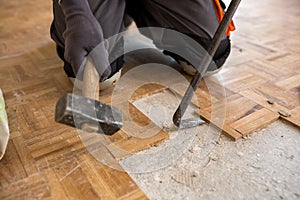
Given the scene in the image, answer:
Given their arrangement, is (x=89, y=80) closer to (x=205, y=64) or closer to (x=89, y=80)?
(x=89, y=80)

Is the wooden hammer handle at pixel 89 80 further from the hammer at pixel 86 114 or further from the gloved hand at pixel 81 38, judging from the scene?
the hammer at pixel 86 114

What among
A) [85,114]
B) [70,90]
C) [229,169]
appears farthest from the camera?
[70,90]

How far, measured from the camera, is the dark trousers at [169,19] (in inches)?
39.0

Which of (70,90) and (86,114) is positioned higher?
(86,114)

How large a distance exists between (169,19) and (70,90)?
406 mm

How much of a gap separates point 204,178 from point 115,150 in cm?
22

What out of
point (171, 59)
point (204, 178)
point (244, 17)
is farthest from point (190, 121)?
point (244, 17)

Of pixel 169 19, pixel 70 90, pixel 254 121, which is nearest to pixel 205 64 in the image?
pixel 254 121

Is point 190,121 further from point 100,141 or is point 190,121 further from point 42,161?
point 42,161

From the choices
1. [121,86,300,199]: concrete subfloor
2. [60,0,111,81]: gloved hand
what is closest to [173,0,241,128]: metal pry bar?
[121,86,300,199]: concrete subfloor

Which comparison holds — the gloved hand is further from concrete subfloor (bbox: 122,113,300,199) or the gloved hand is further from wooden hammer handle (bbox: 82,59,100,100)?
concrete subfloor (bbox: 122,113,300,199)

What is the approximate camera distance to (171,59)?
48.6 inches

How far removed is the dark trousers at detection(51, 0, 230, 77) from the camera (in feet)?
3.25

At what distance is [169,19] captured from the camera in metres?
1.06
